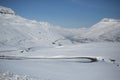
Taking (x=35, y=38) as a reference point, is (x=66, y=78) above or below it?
below

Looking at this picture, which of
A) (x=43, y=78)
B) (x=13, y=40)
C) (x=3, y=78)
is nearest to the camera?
(x=3, y=78)

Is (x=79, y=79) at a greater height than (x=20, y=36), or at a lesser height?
lesser

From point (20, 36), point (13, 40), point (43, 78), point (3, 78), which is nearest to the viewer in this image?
point (3, 78)

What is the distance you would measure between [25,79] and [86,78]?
21.9 ft

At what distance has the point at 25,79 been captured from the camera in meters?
16.5

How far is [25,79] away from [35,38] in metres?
106

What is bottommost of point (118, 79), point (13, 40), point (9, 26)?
point (118, 79)

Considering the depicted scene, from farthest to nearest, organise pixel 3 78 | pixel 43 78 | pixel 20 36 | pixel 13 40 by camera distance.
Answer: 1. pixel 20 36
2. pixel 13 40
3. pixel 43 78
4. pixel 3 78

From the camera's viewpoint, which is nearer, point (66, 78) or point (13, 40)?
point (66, 78)

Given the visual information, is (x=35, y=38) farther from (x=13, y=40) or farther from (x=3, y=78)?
(x=3, y=78)

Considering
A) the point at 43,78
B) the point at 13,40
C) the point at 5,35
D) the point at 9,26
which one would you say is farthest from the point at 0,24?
the point at 43,78

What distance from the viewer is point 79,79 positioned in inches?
713

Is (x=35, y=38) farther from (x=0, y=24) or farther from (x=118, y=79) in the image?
(x=118, y=79)

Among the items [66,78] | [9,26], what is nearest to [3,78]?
[66,78]
